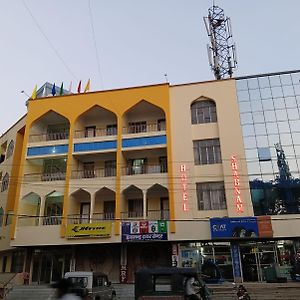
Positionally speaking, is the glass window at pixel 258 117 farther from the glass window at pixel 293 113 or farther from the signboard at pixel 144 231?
the signboard at pixel 144 231

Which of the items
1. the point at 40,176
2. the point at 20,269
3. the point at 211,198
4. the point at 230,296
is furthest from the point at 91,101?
the point at 230,296

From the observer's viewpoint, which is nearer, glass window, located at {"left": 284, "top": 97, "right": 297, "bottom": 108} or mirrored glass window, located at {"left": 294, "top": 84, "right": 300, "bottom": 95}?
glass window, located at {"left": 284, "top": 97, "right": 297, "bottom": 108}

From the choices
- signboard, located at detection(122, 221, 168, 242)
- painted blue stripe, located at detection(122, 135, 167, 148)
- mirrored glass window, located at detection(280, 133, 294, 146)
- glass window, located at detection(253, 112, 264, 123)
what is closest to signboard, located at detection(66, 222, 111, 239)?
signboard, located at detection(122, 221, 168, 242)

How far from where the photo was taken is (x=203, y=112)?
2522cm

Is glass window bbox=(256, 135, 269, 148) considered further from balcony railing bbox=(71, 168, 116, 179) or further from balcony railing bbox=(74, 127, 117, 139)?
balcony railing bbox=(74, 127, 117, 139)

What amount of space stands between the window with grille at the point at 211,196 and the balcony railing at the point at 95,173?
21.4 feet

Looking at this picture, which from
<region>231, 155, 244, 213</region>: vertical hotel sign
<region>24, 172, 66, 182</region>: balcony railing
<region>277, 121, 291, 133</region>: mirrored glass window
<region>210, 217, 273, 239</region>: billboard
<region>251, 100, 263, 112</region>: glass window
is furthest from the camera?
<region>24, 172, 66, 182</region>: balcony railing

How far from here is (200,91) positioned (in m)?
25.5

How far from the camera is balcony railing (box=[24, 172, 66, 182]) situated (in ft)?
83.9

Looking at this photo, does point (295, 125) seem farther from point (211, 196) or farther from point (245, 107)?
point (211, 196)

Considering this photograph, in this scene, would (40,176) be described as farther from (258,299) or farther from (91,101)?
(258,299)

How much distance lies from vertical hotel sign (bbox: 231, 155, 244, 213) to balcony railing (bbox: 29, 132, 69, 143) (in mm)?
12789

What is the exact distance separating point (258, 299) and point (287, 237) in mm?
5047

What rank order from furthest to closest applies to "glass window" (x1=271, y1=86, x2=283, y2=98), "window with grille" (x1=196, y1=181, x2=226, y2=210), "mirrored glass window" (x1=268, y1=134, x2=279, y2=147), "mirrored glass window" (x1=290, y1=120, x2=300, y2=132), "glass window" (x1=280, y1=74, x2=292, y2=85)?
"glass window" (x1=280, y1=74, x2=292, y2=85), "glass window" (x1=271, y1=86, x2=283, y2=98), "mirrored glass window" (x1=290, y1=120, x2=300, y2=132), "mirrored glass window" (x1=268, y1=134, x2=279, y2=147), "window with grille" (x1=196, y1=181, x2=226, y2=210)
